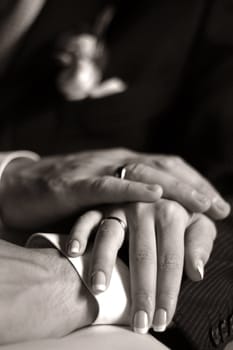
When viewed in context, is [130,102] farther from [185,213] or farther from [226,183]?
[185,213]

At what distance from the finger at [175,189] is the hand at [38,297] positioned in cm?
18

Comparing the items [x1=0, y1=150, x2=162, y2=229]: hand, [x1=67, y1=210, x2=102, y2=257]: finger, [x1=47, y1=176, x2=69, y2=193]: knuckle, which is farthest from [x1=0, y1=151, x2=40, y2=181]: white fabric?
[x1=67, y1=210, x2=102, y2=257]: finger

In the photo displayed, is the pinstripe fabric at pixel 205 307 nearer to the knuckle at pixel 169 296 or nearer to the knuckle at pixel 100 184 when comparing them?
the knuckle at pixel 169 296

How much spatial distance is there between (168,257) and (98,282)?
98mm

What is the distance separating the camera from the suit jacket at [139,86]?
1156 mm

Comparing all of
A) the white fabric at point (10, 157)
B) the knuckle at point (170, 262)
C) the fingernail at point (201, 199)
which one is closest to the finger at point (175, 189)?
the fingernail at point (201, 199)

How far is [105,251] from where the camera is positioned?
2.19 ft

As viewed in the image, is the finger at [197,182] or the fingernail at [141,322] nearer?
the fingernail at [141,322]

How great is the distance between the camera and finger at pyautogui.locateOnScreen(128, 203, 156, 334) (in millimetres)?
630

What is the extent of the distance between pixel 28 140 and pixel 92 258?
2.08ft

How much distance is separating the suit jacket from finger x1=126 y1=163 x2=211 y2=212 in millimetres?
343

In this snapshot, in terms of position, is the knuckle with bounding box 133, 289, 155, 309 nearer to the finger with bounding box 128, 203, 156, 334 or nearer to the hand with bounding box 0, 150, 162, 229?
the finger with bounding box 128, 203, 156, 334

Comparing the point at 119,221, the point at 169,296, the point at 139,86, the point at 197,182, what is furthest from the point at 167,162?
the point at 139,86

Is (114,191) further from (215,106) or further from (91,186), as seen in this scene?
(215,106)
